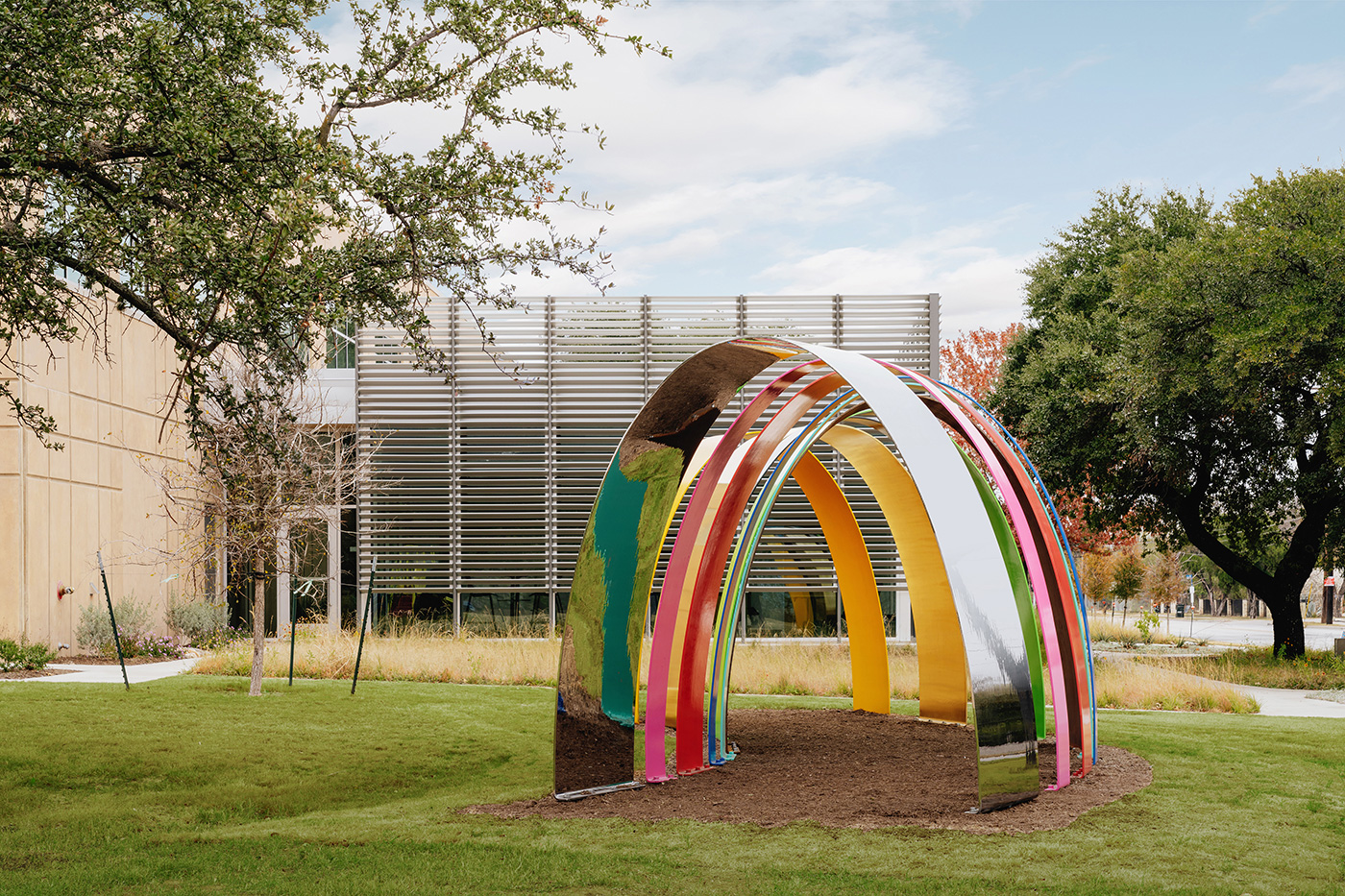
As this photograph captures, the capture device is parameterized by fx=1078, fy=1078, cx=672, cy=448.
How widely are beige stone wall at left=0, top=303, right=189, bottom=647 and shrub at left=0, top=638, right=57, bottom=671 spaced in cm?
133

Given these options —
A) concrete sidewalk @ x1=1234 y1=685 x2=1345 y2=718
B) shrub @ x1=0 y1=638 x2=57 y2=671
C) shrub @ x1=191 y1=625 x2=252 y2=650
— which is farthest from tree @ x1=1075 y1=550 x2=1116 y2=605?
shrub @ x1=0 y1=638 x2=57 y2=671

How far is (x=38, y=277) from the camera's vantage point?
7184mm

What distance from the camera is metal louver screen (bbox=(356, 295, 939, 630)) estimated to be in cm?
2144

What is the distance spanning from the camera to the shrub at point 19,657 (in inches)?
597

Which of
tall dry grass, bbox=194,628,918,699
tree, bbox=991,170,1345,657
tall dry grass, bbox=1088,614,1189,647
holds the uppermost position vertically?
tree, bbox=991,170,1345,657

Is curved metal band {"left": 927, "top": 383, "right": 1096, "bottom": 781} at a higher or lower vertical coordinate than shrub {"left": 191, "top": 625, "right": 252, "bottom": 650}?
higher

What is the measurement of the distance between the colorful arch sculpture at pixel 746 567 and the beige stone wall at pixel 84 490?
9935 millimetres

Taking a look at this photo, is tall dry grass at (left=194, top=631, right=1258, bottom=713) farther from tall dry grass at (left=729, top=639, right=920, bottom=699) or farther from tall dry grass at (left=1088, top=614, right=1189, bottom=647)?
tall dry grass at (left=1088, top=614, right=1189, bottom=647)

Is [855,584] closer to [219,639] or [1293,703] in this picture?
[1293,703]

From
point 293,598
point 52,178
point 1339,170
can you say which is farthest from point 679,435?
point 293,598

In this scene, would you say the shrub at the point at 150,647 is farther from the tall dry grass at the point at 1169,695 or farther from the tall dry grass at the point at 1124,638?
the tall dry grass at the point at 1124,638

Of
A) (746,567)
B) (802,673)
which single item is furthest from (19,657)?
(746,567)

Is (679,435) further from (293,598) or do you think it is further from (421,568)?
(293,598)

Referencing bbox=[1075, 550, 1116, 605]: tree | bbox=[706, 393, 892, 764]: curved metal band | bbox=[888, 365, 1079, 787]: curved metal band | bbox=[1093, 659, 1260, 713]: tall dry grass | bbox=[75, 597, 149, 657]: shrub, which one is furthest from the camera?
bbox=[1075, 550, 1116, 605]: tree
